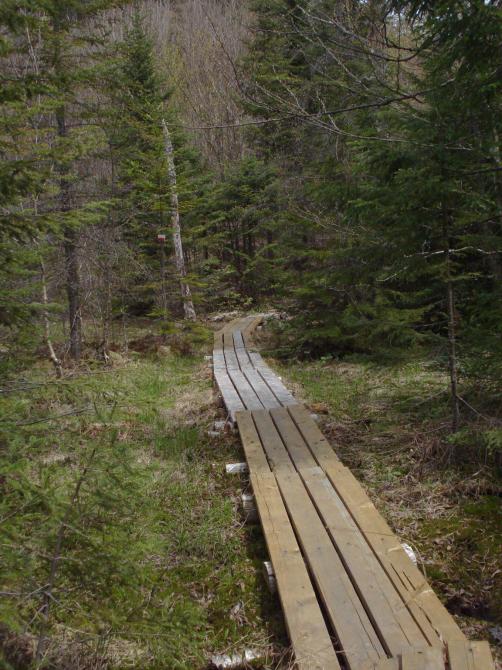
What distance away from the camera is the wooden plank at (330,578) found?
2.38 m

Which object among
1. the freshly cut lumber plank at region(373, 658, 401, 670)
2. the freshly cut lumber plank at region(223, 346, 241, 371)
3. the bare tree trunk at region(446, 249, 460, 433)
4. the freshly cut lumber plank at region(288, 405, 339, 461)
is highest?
the bare tree trunk at region(446, 249, 460, 433)

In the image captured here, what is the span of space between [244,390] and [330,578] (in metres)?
4.51

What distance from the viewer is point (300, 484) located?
13.5 feet

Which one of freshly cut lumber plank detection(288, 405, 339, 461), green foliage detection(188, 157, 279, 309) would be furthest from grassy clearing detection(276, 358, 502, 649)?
green foliage detection(188, 157, 279, 309)

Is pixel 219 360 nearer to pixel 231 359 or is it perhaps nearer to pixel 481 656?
pixel 231 359

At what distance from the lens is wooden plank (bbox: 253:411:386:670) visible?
2385 millimetres

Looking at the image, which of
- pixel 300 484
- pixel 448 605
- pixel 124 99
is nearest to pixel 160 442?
pixel 300 484

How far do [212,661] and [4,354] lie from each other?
273cm

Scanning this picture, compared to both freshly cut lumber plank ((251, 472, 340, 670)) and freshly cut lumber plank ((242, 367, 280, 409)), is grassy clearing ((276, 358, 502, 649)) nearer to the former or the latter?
freshly cut lumber plank ((242, 367, 280, 409))

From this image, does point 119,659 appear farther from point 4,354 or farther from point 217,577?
point 4,354

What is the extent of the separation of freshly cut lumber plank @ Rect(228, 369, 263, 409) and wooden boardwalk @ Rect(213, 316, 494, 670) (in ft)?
4.69

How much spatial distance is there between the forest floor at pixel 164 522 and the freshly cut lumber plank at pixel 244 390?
56 centimetres

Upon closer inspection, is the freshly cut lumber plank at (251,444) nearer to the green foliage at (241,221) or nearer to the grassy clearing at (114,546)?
the grassy clearing at (114,546)

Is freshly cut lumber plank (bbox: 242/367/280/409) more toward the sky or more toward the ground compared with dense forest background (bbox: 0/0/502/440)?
more toward the ground
